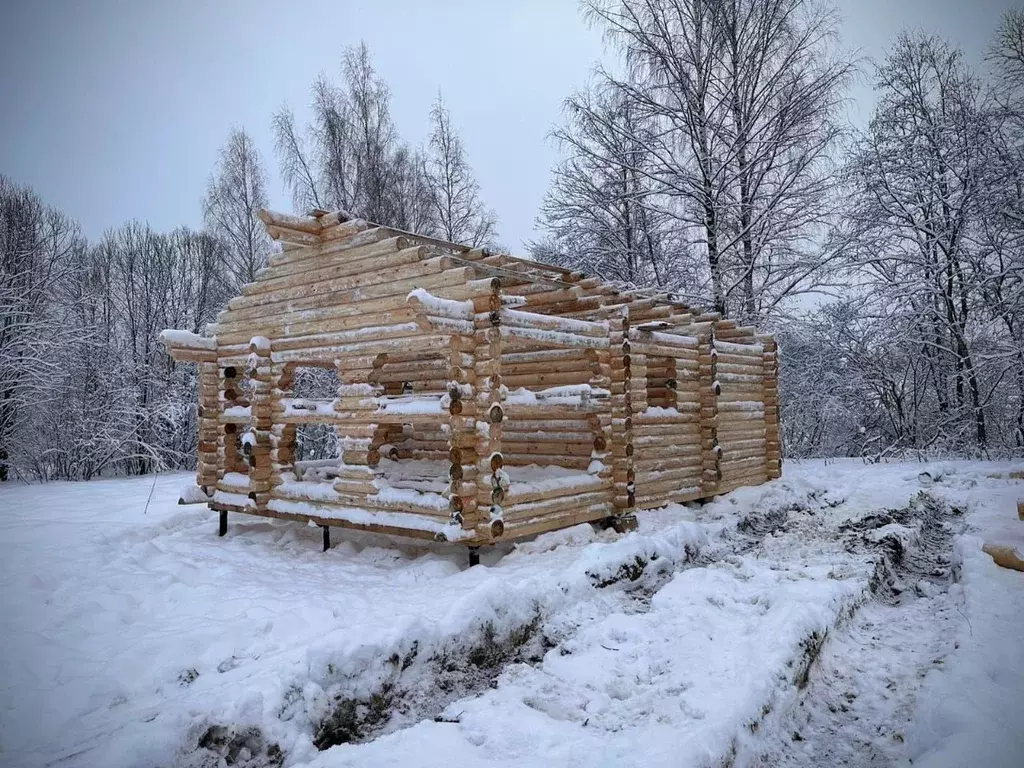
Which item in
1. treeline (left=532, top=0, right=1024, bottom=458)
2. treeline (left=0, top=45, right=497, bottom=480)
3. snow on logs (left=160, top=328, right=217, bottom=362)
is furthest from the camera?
treeline (left=0, top=45, right=497, bottom=480)

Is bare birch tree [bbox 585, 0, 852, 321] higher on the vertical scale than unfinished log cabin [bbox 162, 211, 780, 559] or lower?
higher

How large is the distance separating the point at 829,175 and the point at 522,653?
14.8 metres

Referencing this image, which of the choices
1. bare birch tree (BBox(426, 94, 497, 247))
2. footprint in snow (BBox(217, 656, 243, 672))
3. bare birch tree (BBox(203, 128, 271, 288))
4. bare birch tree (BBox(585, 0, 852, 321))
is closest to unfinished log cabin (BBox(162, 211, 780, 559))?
footprint in snow (BBox(217, 656, 243, 672))

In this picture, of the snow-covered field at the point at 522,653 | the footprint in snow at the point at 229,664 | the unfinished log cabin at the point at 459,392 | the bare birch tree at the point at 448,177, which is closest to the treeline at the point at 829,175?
the bare birch tree at the point at 448,177

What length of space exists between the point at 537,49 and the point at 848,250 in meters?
16.3

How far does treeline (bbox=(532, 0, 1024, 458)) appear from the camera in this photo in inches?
582

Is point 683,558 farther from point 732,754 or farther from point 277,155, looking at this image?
point 277,155

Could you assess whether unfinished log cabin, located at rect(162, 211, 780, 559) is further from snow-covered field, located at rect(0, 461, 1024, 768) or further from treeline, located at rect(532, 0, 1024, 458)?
treeline, located at rect(532, 0, 1024, 458)

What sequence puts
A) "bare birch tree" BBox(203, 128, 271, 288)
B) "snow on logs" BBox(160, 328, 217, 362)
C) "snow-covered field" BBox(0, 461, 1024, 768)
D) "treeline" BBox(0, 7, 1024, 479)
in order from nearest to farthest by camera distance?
1. "snow-covered field" BBox(0, 461, 1024, 768)
2. "snow on logs" BBox(160, 328, 217, 362)
3. "treeline" BBox(0, 7, 1024, 479)
4. "bare birch tree" BBox(203, 128, 271, 288)

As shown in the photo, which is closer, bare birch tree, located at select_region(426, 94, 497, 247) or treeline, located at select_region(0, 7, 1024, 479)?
treeline, located at select_region(0, 7, 1024, 479)

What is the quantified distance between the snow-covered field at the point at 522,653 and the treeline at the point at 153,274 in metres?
11.9

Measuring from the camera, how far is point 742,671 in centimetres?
433

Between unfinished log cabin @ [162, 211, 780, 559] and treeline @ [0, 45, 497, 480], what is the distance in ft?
29.6

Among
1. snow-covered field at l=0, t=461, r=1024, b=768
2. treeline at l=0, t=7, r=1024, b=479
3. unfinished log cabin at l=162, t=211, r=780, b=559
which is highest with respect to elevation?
treeline at l=0, t=7, r=1024, b=479
